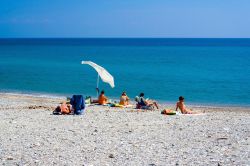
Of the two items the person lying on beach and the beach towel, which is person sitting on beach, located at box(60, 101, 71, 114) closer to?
the person lying on beach

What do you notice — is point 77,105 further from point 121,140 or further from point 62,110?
point 121,140

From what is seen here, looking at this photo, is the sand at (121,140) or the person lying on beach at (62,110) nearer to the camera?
the sand at (121,140)

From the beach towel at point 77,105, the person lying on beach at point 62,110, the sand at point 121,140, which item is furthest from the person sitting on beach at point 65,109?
the sand at point 121,140

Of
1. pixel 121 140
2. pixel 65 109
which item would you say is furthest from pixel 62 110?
pixel 121 140

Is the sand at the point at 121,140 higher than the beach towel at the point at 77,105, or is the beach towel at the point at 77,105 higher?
the beach towel at the point at 77,105

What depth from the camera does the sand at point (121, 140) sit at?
11883 millimetres

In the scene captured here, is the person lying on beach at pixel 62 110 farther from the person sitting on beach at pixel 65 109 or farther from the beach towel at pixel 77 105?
the beach towel at pixel 77 105

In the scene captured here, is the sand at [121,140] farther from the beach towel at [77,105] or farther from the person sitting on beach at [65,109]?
the person sitting on beach at [65,109]

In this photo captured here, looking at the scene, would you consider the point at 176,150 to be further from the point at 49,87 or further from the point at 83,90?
the point at 49,87

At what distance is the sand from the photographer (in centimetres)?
1188

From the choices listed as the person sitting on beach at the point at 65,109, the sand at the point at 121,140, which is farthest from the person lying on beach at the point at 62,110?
the sand at the point at 121,140

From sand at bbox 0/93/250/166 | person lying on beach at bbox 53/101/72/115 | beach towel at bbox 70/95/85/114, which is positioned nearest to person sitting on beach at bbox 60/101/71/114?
person lying on beach at bbox 53/101/72/115

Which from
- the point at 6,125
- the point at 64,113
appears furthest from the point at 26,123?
the point at 64,113

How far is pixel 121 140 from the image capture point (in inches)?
563
